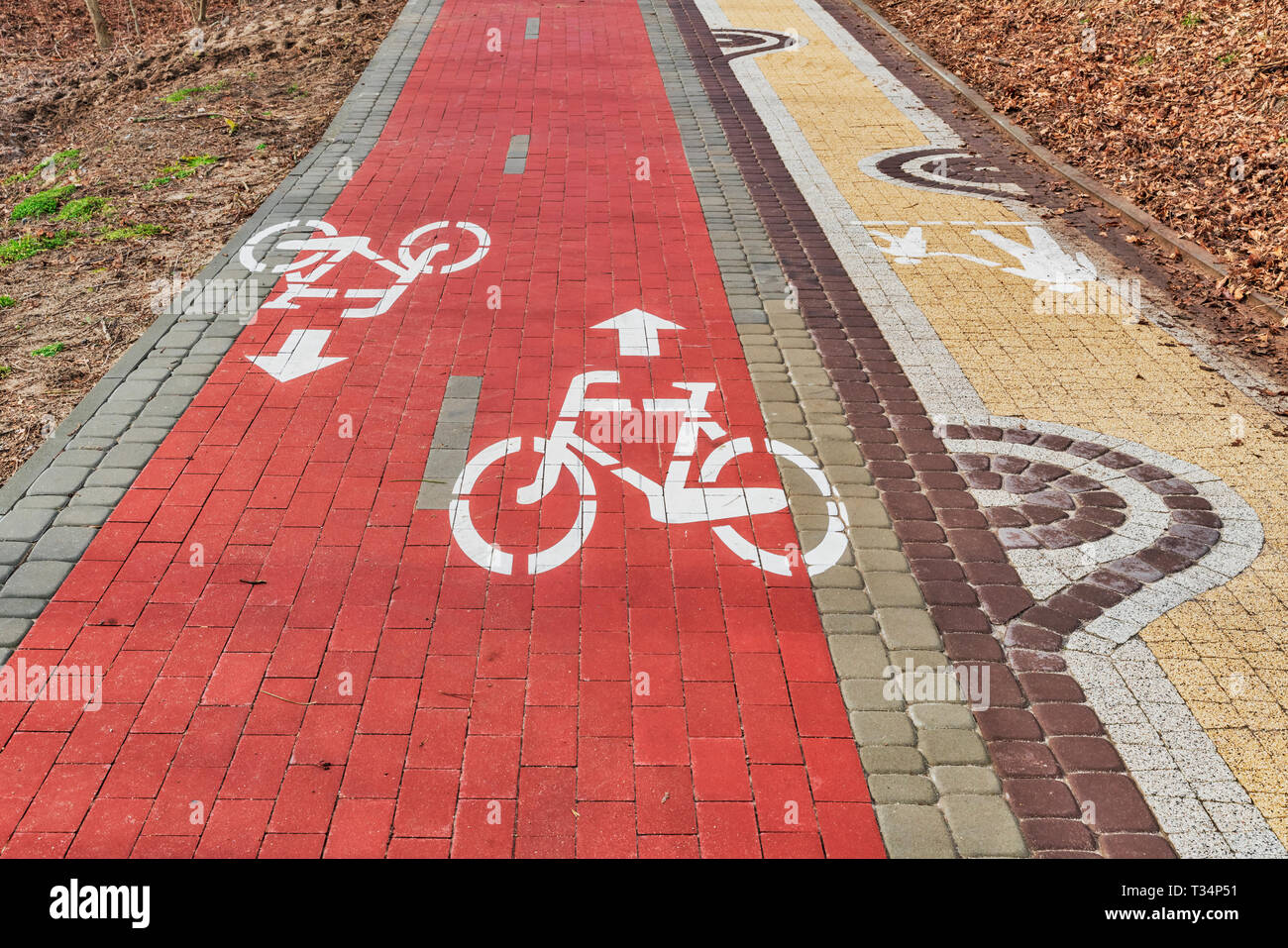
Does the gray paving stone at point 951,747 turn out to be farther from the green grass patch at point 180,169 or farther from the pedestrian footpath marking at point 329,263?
the green grass patch at point 180,169

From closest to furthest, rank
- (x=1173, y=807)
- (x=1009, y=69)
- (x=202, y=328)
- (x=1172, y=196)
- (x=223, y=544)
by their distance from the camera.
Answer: (x=1173, y=807) → (x=223, y=544) → (x=202, y=328) → (x=1172, y=196) → (x=1009, y=69)

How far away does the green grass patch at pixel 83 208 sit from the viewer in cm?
934

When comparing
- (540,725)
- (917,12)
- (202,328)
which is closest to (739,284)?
(202,328)

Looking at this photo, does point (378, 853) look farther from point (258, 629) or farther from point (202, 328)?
point (202, 328)

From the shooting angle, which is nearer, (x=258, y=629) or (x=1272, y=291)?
(x=258, y=629)

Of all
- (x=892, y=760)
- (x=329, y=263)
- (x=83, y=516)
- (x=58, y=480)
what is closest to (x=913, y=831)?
(x=892, y=760)

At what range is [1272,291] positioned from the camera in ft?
26.0

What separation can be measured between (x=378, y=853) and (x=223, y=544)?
2290mm

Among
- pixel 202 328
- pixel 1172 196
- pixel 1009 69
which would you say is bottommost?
pixel 202 328

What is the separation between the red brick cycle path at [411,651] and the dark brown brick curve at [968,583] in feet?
2.32

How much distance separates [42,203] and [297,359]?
4.89 meters

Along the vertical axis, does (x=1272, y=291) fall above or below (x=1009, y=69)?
below

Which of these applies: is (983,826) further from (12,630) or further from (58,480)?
(58,480)

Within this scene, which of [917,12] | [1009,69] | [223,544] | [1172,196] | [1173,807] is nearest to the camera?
[1173,807]
